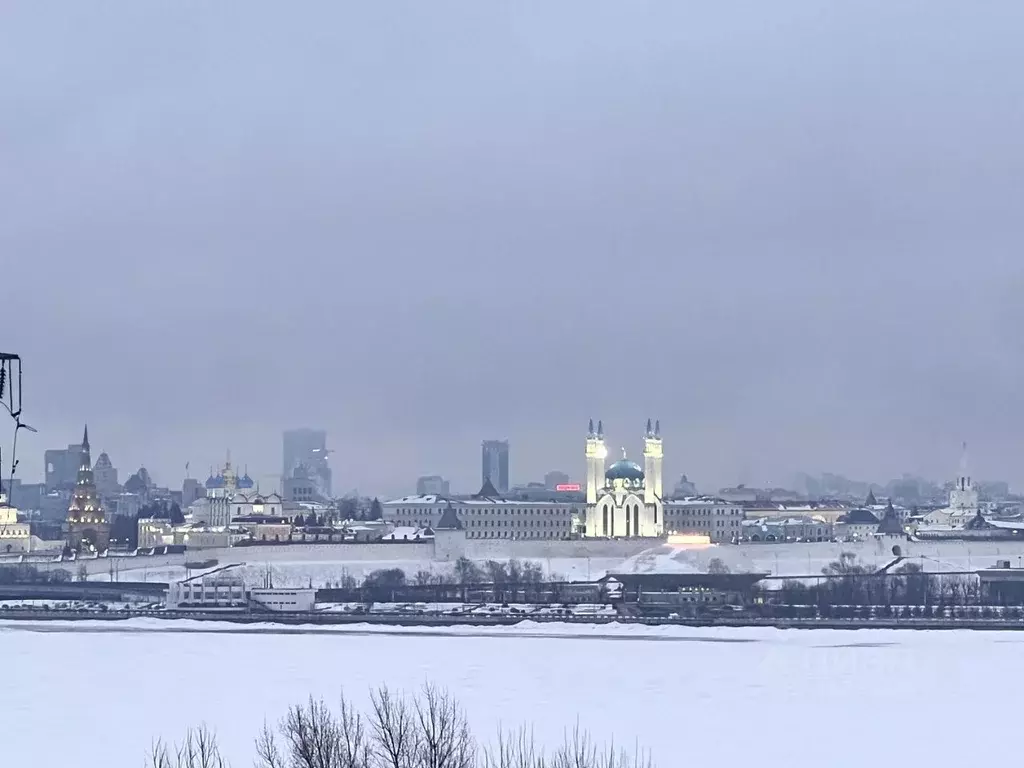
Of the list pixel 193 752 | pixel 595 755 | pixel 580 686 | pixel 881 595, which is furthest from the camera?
pixel 881 595

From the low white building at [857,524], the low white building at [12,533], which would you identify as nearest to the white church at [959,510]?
the low white building at [857,524]

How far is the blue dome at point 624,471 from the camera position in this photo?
10844 centimetres

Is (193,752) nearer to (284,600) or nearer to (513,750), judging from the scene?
(513,750)

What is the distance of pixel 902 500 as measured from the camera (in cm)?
18575

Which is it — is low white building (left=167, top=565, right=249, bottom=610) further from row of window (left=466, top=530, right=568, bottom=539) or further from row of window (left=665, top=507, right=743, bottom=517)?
row of window (left=665, top=507, right=743, bottom=517)

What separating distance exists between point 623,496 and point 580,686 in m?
64.0

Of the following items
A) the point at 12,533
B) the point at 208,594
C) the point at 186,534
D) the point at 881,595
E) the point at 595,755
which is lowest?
the point at 595,755

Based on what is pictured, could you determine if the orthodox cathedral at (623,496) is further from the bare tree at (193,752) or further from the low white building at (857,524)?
the bare tree at (193,752)

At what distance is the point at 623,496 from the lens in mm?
106875

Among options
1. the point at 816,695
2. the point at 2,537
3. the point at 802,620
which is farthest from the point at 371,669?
the point at 2,537

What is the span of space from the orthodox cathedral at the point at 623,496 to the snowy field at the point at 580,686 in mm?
40086

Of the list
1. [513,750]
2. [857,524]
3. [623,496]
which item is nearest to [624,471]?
[623,496]

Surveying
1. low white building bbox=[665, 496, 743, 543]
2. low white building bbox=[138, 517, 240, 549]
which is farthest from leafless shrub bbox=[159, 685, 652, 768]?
low white building bbox=[665, 496, 743, 543]

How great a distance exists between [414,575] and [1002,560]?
26487 millimetres
